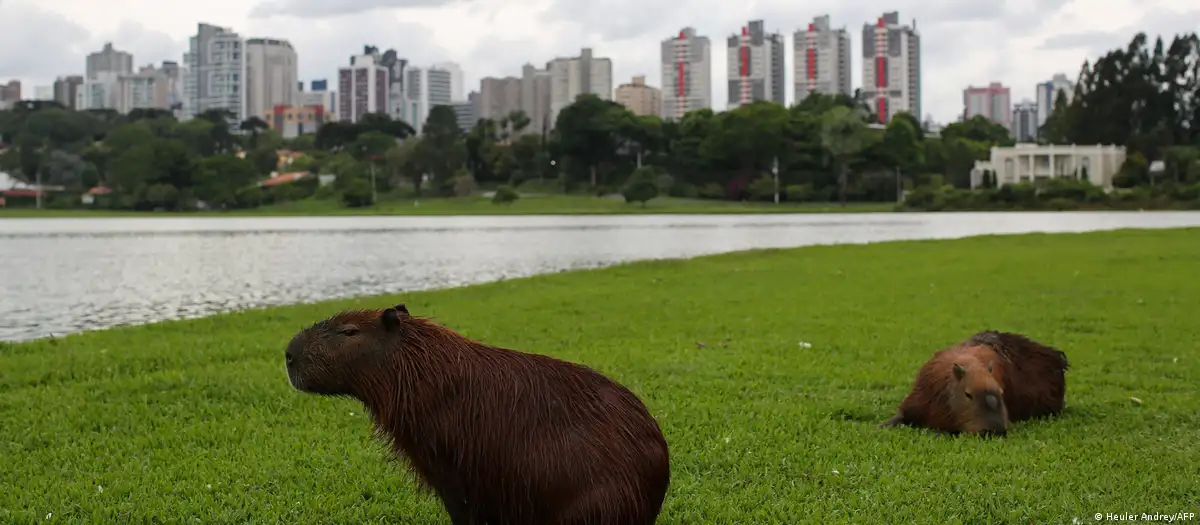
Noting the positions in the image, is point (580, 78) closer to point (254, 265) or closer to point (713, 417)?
point (254, 265)

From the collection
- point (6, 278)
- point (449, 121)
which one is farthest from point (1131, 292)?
point (449, 121)

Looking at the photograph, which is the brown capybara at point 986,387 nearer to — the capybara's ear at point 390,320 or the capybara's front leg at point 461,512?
the capybara's front leg at point 461,512

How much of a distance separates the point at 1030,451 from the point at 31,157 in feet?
385

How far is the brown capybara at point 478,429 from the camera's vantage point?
12.5 ft

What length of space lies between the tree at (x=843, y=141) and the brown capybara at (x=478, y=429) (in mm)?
94485

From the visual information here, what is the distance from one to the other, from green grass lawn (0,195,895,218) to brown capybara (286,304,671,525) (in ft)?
269

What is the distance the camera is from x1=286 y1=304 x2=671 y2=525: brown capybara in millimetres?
3811

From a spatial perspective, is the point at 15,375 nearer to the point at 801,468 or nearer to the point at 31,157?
the point at 801,468

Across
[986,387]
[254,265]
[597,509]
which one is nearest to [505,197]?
[254,265]

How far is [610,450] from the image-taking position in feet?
12.7

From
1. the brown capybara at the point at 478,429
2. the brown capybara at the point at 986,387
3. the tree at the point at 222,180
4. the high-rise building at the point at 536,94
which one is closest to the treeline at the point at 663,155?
the tree at the point at 222,180

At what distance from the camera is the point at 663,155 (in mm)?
111062

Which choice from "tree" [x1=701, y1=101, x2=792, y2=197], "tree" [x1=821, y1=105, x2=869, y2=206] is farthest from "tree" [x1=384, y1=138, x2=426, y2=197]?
"tree" [x1=821, y1=105, x2=869, y2=206]

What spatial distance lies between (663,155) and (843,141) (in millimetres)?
21169
